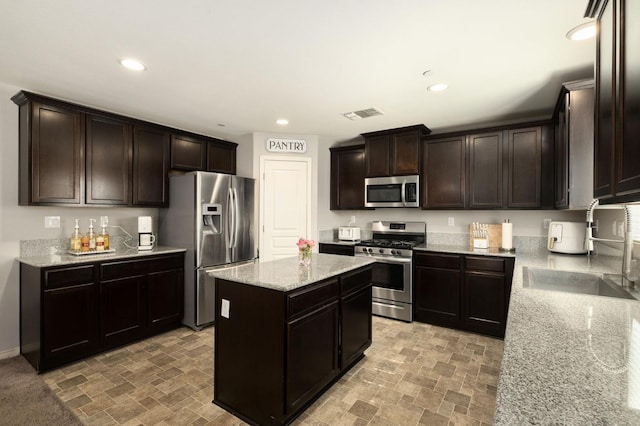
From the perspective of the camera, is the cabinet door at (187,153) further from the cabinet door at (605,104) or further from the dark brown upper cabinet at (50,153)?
the cabinet door at (605,104)

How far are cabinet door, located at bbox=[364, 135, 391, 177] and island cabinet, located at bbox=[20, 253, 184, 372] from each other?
111 inches

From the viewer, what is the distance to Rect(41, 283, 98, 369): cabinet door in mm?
2584

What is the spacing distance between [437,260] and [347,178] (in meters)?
1.80

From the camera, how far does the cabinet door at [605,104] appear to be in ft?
3.53

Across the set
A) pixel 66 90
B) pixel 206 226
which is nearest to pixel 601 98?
pixel 206 226

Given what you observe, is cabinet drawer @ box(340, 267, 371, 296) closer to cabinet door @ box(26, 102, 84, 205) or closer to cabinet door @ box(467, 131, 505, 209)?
cabinet door @ box(467, 131, 505, 209)

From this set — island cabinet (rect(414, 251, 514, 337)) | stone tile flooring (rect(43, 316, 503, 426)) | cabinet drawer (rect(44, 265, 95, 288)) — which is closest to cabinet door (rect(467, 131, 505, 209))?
island cabinet (rect(414, 251, 514, 337))

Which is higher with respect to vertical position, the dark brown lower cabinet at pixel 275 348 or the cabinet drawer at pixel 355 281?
the cabinet drawer at pixel 355 281

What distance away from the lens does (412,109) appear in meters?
3.34

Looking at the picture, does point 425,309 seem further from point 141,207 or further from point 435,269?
point 141,207

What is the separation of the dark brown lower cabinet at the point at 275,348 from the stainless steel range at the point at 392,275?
5.34ft

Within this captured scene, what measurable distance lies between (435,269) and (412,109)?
73.4 inches

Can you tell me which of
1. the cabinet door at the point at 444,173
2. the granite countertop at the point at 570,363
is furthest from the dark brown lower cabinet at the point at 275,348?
the cabinet door at the point at 444,173

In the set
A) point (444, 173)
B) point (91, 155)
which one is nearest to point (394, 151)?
point (444, 173)
